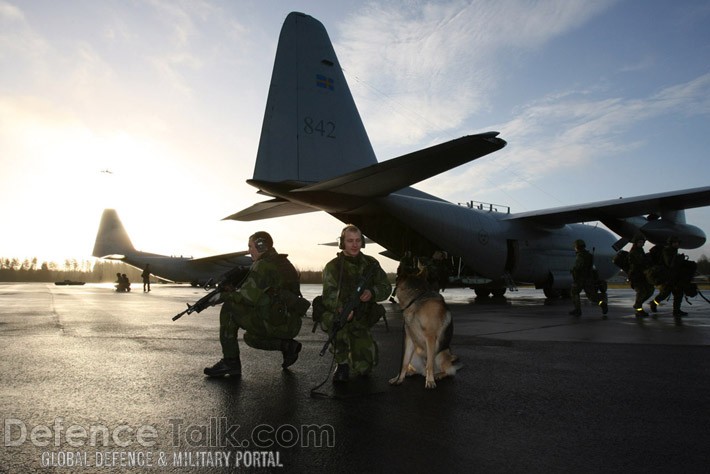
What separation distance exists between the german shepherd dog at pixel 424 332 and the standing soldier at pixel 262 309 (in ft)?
4.41

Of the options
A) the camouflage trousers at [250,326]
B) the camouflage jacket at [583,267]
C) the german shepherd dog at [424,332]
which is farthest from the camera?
the camouflage jacket at [583,267]

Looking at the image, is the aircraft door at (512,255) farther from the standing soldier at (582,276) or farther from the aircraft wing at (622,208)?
the standing soldier at (582,276)

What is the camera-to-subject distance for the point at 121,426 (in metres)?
3.52

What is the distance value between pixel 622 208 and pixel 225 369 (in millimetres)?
17217

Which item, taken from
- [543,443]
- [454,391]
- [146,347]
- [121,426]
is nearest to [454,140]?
[454,391]

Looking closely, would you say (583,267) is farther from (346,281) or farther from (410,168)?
(346,281)

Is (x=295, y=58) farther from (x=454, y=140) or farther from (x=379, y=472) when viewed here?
(x=379, y=472)

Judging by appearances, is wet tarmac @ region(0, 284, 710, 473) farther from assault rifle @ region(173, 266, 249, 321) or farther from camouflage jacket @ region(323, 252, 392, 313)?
camouflage jacket @ region(323, 252, 392, 313)

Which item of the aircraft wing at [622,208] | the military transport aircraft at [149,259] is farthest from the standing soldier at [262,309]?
the military transport aircraft at [149,259]

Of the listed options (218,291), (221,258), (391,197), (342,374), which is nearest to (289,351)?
(342,374)

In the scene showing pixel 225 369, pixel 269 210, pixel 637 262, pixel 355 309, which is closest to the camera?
pixel 355 309

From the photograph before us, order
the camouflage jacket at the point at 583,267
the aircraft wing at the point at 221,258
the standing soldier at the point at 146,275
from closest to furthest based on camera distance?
the camouflage jacket at the point at 583,267
the standing soldier at the point at 146,275
the aircraft wing at the point at 221,258

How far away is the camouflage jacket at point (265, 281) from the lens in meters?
5.45

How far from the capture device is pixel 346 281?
5.34 m
